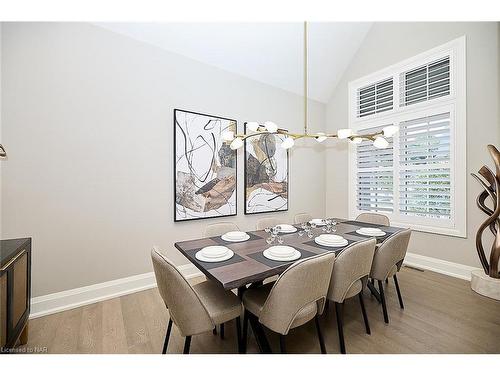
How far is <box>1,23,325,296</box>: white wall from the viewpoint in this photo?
6.57 ft

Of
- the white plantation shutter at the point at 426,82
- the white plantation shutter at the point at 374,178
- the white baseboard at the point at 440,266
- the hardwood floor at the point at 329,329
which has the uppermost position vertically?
the white plantation shutter at the point at 426,82

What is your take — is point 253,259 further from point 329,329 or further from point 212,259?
point 329,329

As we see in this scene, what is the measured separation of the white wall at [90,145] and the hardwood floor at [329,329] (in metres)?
0.46

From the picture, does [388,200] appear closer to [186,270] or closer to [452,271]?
[452,271]

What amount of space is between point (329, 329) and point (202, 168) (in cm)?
223

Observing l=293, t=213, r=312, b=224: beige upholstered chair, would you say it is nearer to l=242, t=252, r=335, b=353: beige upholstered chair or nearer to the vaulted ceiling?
l=242, t=252, r=335, b=353: beige upholstered chair

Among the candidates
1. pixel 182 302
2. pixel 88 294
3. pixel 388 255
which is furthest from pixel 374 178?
pixel 88 294

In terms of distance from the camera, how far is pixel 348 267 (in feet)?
5.04

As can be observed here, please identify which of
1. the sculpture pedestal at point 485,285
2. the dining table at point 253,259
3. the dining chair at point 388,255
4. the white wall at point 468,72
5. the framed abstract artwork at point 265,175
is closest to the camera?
the dining table at point 253,259

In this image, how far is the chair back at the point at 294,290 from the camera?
123cm

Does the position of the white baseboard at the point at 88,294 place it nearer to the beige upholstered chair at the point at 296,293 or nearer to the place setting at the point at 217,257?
the place setting at the point at 217,257

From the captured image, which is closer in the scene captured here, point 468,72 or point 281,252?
point 281,252

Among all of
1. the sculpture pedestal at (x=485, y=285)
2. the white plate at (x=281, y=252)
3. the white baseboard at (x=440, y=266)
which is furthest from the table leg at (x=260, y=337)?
the white baseboard at (x=440, y=266)
